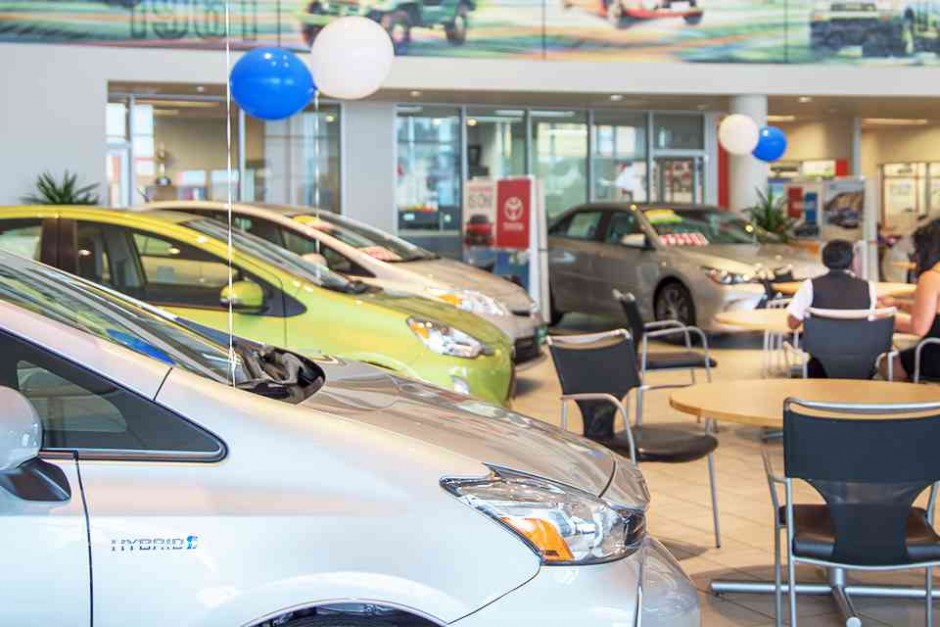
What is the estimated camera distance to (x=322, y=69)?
10.5 metres

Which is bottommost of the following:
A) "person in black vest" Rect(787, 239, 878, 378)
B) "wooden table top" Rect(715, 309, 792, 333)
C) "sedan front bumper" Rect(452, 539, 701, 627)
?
"sedan front bumper" Rect(452, 539, 701, 627)

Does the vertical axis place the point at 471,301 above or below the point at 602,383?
above

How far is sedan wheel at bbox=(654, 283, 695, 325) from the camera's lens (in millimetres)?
12453

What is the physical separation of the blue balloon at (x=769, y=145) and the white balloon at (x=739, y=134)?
0.38 metres

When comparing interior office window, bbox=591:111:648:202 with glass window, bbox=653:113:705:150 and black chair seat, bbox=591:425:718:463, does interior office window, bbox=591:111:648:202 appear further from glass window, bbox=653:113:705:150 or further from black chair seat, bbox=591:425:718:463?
black chair seat, bbox=591:425:718:463

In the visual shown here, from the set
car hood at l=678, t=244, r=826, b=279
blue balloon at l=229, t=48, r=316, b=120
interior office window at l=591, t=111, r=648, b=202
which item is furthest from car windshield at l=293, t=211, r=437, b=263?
interior office window at l=591, t=111, r=648, b=202

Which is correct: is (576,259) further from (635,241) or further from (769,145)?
(769,145)

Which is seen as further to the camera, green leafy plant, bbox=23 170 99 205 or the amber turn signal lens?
green leafy plant, bbox=23 170 99 205

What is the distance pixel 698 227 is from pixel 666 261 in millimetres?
774

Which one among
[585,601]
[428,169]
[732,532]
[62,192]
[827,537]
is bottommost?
[732,532]

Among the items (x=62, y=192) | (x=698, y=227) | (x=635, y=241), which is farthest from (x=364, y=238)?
(x=62, y=192)

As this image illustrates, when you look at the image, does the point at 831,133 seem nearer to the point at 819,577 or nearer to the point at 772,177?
the point at 772,177

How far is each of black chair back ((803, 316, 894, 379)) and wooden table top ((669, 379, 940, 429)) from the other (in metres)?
1.51

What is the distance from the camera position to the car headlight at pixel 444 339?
6.84m
